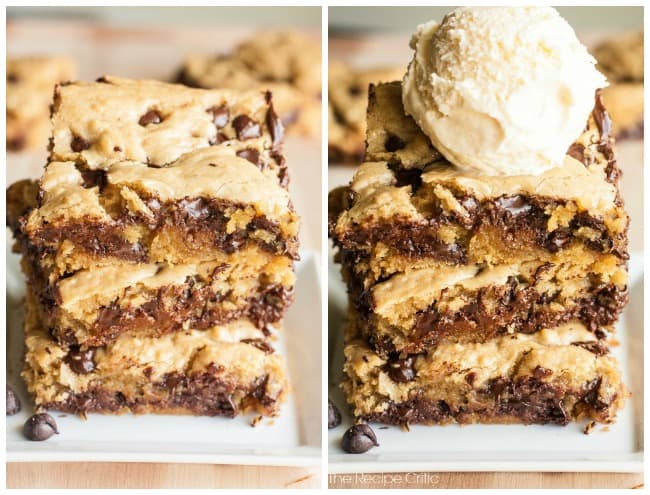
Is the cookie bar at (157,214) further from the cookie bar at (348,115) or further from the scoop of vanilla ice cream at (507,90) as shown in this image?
the cookie bar at (348,115)

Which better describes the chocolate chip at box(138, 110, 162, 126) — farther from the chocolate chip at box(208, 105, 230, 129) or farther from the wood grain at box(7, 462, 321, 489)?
the wood grain at box(7, 462, 321, 489)

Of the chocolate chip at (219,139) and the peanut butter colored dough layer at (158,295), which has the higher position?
the chocolate chip at (219,139)

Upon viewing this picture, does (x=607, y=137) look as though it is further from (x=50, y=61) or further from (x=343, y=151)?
(x=50, y=61)

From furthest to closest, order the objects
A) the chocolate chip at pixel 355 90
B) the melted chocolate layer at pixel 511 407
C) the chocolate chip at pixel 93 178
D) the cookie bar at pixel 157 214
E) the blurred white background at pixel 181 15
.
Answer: the blurred white background at pixel 181 15 → the chocolate chip at pixel 355 90 → the melted chocolate layer at pixel 511 407 → the chocolate chip at pixel 93 178 → the cookie bar at pixel 157 214

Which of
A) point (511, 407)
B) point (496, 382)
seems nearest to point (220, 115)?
point (496, 382)

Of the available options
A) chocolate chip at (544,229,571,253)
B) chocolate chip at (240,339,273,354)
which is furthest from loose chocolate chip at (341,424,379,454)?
chocolate chip at (544,229,571,253)

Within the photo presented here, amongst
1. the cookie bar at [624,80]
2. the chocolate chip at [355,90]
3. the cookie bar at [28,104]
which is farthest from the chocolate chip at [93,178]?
the cookie bar at [624,80]

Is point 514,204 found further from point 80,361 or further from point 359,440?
point 80,361
